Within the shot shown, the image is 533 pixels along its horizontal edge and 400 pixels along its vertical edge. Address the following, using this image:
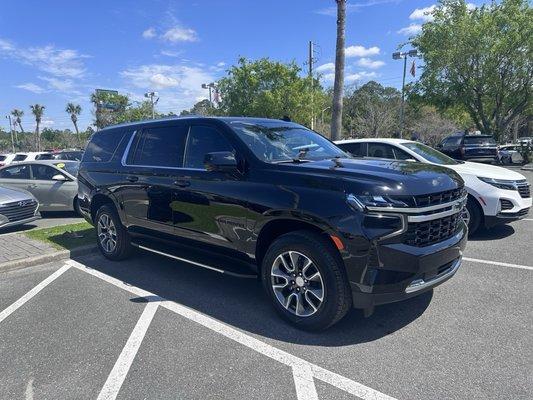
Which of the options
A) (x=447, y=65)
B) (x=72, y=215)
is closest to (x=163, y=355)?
(x=72, y=215)

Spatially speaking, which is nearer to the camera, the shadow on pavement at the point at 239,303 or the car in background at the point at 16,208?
the shadow on pavement at the point at 239,303

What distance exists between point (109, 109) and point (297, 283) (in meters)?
50.4

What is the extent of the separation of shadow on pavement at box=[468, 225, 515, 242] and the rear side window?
18.7 ft

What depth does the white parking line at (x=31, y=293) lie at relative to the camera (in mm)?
4352

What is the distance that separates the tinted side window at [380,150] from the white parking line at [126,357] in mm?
5250

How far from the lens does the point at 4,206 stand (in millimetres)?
7957

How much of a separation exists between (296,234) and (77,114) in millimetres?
80772

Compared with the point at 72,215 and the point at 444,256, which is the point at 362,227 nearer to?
the point at 444,256

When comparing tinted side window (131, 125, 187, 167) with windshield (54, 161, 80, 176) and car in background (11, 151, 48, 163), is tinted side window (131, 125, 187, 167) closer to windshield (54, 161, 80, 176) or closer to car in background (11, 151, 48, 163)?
windshield (54, 161, 80, 176)

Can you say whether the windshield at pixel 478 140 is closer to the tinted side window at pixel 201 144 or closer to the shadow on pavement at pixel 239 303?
the shadow on pavement at pixel 239 303

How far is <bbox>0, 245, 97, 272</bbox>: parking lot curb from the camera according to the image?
5773 mm

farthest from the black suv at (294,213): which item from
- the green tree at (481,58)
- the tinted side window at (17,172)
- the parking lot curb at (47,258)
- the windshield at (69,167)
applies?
the green tree at (481,58)

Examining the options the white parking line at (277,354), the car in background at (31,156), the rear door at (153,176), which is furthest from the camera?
the car in background at (31,156)

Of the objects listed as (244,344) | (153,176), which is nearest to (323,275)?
(244,344)
